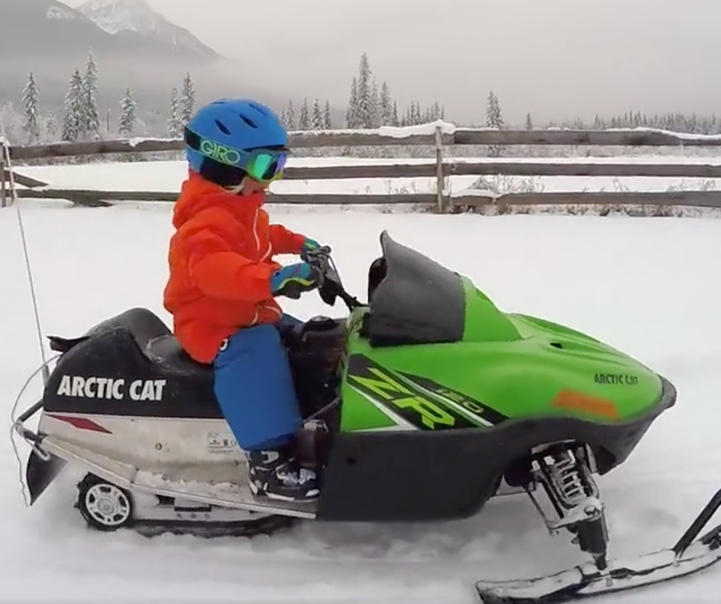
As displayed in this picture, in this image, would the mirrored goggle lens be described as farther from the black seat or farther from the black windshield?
the black seat

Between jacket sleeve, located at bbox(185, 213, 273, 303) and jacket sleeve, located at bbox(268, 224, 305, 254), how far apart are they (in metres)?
0.50

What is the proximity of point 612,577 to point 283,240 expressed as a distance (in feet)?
5.33

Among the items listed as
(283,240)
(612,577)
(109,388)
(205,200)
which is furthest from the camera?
(283,240)

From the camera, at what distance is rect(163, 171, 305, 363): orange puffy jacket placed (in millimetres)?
2562

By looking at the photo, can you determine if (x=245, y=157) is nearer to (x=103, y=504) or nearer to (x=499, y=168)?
(x=103, y=504)

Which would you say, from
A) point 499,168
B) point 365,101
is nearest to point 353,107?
point 365,101

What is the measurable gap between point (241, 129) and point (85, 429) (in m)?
1.15

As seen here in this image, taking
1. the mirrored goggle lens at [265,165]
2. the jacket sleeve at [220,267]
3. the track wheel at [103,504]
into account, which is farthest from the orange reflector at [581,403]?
the track wheel at [103,504]

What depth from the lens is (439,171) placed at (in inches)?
381

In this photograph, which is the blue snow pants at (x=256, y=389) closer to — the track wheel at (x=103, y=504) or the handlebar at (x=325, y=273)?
the handlebar at (x=325, y=273)

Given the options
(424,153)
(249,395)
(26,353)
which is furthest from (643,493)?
(424,153)

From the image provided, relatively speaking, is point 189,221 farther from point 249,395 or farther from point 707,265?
point 707,265

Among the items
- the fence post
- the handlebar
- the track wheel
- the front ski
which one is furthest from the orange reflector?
the fence post

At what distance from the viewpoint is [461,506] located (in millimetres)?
2627
